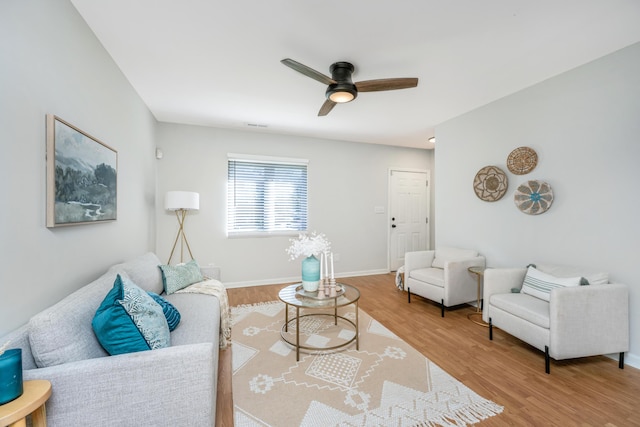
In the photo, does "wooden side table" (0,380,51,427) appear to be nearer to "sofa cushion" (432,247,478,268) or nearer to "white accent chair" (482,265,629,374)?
"white accent chair" (482,265,629,374)

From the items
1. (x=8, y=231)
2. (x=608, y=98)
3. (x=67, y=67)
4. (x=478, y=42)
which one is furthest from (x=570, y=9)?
(x=8, y=231)

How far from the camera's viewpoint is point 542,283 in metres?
2.49

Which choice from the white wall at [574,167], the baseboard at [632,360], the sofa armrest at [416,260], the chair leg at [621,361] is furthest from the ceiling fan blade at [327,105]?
the baseboard at [632,360]

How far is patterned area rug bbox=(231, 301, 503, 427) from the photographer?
166 cm

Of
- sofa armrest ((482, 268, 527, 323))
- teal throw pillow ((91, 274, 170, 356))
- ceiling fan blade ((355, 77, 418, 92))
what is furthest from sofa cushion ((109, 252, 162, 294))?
sofa armrest ((482, 268, 527, 323))

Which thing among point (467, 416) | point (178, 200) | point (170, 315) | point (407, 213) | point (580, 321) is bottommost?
point (467, 416)

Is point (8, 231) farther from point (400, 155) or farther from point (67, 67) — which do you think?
point (400, 155)

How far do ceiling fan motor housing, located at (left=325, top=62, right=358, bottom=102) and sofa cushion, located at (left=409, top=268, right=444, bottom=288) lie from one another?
2.31 meters

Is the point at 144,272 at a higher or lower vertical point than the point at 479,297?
higher

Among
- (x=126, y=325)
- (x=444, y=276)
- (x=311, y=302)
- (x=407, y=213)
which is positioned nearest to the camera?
(x=126, y=325)

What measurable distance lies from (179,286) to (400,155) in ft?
14.9

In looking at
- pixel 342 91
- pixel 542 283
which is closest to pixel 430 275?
pixel 542 283

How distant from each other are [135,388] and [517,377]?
Answer: 248 centimetres

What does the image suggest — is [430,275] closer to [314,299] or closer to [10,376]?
[314,299]
